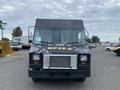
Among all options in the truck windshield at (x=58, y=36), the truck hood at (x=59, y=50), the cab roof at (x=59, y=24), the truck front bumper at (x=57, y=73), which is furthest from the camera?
the cab roof at (x=59, y=24)

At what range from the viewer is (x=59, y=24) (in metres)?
10.7

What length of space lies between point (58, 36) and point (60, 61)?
68.1 inches

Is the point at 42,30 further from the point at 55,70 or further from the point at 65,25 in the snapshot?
the point at 55,70

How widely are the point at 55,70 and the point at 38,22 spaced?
8.96 feet

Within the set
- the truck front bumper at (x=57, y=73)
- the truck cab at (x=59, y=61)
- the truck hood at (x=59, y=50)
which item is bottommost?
the truck front bumper at (x=57, y=73)

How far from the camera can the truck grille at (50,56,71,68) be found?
29.3 feet

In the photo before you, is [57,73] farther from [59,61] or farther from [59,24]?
[59,24]

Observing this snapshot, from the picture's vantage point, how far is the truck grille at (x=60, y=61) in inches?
352

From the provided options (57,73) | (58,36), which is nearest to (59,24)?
(58,36)

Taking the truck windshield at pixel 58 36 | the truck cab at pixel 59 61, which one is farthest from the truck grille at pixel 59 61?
the truck windshield at pixel 58 36

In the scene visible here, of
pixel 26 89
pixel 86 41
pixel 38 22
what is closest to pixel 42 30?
pixel 38 22

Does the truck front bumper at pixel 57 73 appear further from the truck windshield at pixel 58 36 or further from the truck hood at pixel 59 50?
the truck windshield at pixel 58 36

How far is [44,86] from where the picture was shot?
9.46 m

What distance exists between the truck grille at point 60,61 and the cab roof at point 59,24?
2011mm
